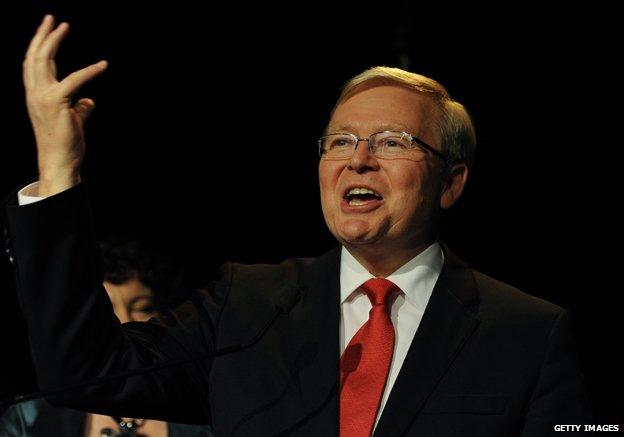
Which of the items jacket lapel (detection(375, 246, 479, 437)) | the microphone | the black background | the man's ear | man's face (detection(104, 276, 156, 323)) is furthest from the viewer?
the black background

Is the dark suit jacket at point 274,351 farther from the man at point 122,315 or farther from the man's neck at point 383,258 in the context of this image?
the man at point 122,315

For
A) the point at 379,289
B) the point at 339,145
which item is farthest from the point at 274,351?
the point at 339,145

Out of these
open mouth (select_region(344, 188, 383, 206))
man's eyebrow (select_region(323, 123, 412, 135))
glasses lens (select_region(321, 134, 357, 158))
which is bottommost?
open mouth (select_region(344, 188, 383, 206))

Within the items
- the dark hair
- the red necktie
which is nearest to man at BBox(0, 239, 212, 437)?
the dark hair

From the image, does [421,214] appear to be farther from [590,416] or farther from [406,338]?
[590,416]

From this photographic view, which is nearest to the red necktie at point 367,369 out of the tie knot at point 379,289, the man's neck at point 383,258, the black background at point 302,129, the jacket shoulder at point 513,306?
the tie knot at point 379,289

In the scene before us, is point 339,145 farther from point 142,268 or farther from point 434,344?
point 142,268

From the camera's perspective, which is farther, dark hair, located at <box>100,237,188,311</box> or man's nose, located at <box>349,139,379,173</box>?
dark hair, located at <box>100,237,188,311</box>

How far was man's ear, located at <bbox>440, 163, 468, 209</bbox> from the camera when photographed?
215 cm

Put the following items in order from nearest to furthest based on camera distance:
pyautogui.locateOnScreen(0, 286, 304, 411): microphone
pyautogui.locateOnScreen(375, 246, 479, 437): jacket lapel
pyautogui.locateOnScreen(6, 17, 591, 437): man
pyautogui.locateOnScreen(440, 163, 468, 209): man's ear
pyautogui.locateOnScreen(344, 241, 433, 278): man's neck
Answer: pyautogui.locateOnScreen(0, 286, 304, 411): microphone, pyautogui.locateOnScreen(6, 17, 591, 437): man, pyautogui.locateOnScreen(375, 246, 479, 437): jacket lapel, pyautogui.locateOnScreen(344, 241, 433, 278): man's neck, pyautogui.locateOnScreen(440, 163, 468, 209): man's ear

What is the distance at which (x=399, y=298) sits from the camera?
6.39 ft

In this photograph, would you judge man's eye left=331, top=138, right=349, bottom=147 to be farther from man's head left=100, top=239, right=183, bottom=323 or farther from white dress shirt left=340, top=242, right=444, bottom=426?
man's head left=100, top=239, right=183, bottom=323

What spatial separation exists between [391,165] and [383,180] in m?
0.04

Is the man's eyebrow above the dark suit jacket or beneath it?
above
